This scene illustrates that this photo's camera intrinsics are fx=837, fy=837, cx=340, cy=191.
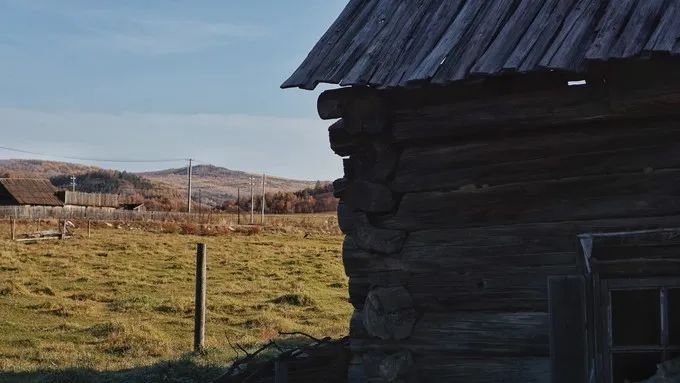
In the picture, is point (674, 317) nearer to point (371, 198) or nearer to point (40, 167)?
point (371, 198)

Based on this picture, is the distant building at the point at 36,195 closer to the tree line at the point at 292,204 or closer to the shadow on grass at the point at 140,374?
the tree line at the point at 292,204

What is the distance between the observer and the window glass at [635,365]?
4.29m

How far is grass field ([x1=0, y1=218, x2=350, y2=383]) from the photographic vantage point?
10.2 m

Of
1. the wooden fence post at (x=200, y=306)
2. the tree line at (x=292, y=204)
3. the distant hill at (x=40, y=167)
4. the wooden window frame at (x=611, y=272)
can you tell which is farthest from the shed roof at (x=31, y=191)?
the distant hill at (x=40, y=167)

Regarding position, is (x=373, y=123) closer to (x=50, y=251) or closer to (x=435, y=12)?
(x=435, y=12)

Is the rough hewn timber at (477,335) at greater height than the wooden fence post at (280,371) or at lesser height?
greater

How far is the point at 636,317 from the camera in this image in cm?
434

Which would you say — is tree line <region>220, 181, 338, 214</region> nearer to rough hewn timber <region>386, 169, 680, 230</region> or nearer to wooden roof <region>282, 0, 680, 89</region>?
wooden roof <region>282, 0, 680, 89</region>

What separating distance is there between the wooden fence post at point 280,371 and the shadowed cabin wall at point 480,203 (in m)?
0.80

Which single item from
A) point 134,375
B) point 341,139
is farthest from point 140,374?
point 341,139

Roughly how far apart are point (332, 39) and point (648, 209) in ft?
7.68

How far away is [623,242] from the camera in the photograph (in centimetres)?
429

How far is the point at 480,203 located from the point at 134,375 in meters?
5.05

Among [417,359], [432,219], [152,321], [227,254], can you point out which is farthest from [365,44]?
[227,254]
